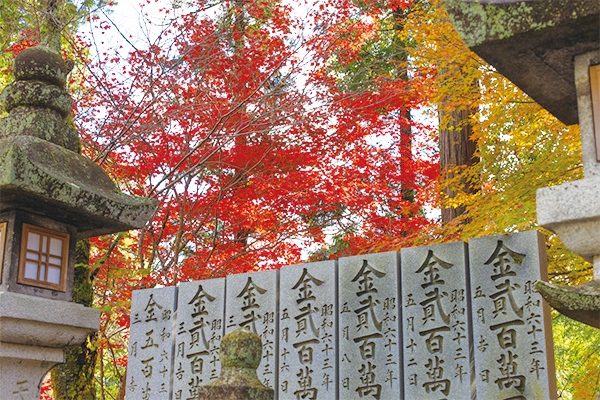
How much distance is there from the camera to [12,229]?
197 inches

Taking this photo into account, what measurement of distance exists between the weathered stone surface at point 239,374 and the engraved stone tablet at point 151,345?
3.02 metres

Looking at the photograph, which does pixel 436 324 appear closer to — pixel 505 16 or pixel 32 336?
pixel 505 16

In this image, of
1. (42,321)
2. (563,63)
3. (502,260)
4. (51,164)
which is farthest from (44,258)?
(563,63)

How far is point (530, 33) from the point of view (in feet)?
12.1

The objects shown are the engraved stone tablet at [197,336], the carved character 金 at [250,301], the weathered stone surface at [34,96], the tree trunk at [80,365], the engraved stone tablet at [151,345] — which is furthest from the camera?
the tree trunk at [80,365]

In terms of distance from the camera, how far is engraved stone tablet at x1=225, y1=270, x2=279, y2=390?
6.16 m

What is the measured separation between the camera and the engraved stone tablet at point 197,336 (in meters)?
6.59

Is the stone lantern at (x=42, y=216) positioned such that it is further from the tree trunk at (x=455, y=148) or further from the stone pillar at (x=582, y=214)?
the tree trunk at (x=455, y=148)

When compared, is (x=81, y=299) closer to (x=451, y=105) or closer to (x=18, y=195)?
(x=18, y=195)

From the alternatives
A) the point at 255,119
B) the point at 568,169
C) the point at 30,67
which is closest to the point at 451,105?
the point at 568,169

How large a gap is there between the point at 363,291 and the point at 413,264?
623 mm

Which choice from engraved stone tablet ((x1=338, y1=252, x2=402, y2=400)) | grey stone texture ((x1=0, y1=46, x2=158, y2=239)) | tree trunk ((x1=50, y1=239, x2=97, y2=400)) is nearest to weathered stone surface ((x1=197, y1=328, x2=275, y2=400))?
engraved stone tablet ((x1=338, y1=252, x2=402, y2=400))

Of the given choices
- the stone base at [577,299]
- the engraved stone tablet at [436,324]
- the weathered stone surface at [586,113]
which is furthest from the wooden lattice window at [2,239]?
the weathered stone surface at [586,113]

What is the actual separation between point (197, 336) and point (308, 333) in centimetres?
158
